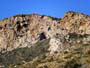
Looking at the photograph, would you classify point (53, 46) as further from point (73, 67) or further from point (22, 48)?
point (22, 48)

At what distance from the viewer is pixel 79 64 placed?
183 ft

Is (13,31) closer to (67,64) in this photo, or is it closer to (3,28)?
(3,28)

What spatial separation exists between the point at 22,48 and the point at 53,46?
41.5 meters

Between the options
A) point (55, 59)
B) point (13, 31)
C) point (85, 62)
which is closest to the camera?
point (85, 62)

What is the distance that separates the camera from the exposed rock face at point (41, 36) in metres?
72.9

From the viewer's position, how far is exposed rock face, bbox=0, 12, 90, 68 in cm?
7294

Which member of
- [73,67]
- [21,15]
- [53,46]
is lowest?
[73,67]

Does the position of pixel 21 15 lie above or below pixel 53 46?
above

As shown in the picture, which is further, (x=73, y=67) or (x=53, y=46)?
(x=53, y=46)

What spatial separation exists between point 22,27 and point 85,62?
6905 centimetres

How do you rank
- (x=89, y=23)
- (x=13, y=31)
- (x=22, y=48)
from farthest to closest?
(x=13, y=31) → (x=22, y=48) → (x=89, y=23)

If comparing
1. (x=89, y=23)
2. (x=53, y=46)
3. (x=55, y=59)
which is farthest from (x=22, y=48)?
(x=55, y=59)

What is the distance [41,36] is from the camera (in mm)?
112938

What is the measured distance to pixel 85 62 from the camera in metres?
55.4
